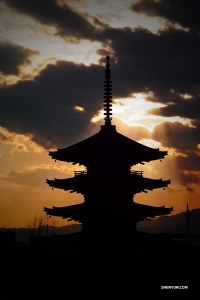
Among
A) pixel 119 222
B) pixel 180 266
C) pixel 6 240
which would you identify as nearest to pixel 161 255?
pixel 180 266

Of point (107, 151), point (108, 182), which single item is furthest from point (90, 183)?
point (107, 151)

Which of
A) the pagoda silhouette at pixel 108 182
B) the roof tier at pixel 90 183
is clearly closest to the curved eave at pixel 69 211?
the pagoda silhouette at pixel 108 182

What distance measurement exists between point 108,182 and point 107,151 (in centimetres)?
207

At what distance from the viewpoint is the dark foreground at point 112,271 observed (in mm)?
26328

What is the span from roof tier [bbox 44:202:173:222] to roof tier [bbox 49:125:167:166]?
3.09m

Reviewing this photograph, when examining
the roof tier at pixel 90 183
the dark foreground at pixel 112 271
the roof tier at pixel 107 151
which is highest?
the roof tier at pixel 107 151

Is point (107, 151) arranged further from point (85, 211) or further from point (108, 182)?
point (85, 211)

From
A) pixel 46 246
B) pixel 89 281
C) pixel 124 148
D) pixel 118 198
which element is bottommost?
pixel 89 281

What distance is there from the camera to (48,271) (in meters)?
29.5

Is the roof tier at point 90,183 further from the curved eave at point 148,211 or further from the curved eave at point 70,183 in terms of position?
the curved eave at point 148,211

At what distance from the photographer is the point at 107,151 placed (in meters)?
30.5

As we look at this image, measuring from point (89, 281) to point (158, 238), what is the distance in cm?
642

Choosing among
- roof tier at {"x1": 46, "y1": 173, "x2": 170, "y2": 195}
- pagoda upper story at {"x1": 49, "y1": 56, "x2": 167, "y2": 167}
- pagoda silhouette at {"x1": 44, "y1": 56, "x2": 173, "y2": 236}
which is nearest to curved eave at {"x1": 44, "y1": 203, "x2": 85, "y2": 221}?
pagoda silhouette at {"x1": 44, "y1": 56, "x2": 173, "y2": 236}

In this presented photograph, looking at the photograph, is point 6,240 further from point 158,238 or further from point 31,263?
point 158,238
